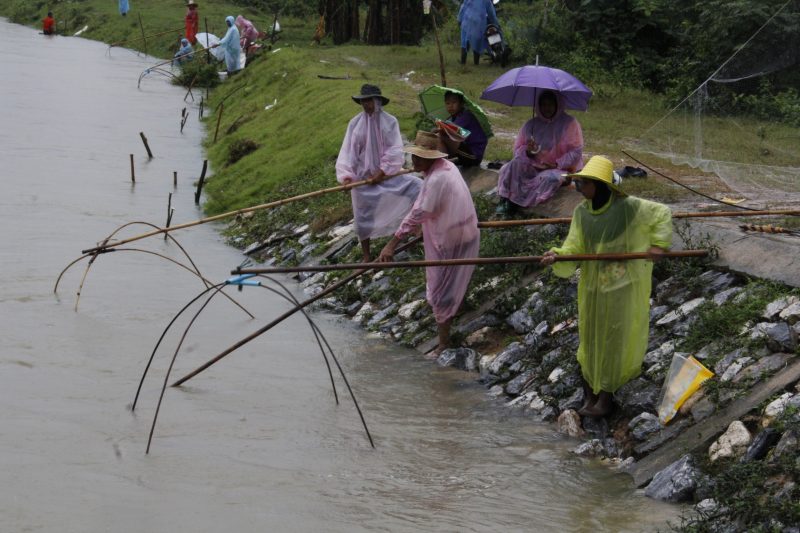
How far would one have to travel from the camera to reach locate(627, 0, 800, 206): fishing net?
827cm

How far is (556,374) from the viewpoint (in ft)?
23.2

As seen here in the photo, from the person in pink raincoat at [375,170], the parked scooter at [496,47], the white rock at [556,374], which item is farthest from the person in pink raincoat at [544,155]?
the parked scooter at [496,47]

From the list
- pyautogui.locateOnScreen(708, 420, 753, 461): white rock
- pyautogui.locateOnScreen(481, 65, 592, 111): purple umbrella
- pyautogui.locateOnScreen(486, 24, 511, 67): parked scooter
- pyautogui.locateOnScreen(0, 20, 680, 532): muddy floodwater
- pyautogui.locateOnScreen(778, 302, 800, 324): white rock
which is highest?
pyautogui.locateOnScreen(486, 24, 511, 67): parked scooter

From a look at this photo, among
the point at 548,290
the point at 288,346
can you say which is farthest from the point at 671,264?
the point at 288,346

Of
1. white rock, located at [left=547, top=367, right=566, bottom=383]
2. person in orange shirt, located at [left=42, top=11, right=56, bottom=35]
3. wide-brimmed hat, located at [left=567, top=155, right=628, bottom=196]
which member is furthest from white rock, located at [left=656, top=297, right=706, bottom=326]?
person in orange shirt, located at [left=42, top=11, right=56, bottom=35]

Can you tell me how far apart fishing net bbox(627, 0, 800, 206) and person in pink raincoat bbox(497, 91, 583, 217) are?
982mm

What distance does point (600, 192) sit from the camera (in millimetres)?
6152

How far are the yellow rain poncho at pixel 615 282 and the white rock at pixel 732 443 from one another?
880mm

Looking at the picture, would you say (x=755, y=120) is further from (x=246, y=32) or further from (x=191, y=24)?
(x=191, y=24)

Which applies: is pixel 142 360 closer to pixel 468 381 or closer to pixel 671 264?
pixel 468 381

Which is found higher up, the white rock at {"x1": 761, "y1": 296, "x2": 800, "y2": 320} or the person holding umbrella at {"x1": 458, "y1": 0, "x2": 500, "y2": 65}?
the person holding umbrella at {"x1": 458, "y1": 0, "x2": 500, "y2": 65}

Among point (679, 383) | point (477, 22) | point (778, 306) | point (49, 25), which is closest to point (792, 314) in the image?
point (778, 306)

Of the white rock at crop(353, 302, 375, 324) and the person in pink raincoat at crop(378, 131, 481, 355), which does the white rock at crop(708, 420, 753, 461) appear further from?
the white rock at crop(353, 302, 375, 324)

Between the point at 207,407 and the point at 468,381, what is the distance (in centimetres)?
183
